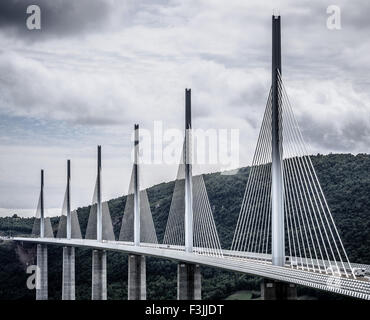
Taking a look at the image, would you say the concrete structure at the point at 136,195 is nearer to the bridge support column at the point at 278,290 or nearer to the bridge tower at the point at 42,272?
the bridge support column at the point at 278,290

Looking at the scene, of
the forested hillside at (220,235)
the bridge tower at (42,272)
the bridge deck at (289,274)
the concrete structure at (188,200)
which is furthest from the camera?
the bridge tower at (42,272)

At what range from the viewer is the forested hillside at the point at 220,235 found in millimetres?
55969

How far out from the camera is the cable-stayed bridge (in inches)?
1096

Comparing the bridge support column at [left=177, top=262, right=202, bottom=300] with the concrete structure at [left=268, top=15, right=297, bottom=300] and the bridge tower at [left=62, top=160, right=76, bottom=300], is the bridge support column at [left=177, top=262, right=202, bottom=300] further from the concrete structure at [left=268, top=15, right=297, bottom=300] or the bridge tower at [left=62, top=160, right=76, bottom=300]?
the bridge tower at [left=62, top=160, right=76, bottom=300]

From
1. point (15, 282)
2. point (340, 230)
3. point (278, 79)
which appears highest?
point (278, 79)

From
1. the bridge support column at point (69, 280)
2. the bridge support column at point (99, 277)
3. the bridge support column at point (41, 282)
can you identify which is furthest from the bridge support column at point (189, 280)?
the bridge support column at point (41, 282)

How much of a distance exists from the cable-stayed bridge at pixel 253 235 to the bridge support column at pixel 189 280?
0.19 feet

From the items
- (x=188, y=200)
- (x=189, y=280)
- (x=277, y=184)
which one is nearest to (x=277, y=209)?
(x=277, y=184)

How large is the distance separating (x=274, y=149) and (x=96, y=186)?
144 feet

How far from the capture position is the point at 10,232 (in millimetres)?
135875

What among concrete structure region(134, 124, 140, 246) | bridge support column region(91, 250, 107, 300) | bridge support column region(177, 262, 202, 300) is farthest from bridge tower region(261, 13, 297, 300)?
bridge support column region(91, 250, 107, 300)

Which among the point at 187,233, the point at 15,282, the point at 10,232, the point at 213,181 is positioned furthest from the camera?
the point at 10,232
